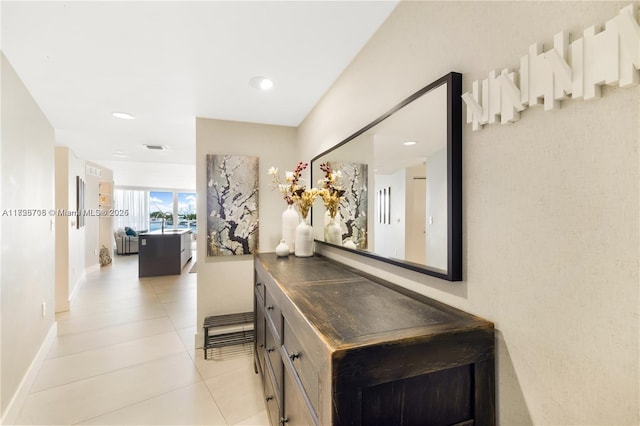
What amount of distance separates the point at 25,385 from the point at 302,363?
96.8 inches

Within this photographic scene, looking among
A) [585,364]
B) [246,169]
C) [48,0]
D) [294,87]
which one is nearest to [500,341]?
[585,364]

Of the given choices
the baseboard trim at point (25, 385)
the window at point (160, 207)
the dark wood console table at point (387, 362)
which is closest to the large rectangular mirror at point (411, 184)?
the dark wood console table at point (387, 362)

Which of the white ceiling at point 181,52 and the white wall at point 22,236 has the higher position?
the white ceiling at point 181,52

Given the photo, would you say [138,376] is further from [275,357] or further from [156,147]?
[156,147]

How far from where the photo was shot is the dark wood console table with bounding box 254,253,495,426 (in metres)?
0.76

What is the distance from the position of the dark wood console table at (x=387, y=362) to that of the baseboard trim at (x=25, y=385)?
1.99 metres

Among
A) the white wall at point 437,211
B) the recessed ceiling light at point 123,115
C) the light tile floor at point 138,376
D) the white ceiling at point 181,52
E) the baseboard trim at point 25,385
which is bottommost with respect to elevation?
the light tile floor at point 138,376

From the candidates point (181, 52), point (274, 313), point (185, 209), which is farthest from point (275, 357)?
point (185, 209)

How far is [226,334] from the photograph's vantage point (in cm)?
289

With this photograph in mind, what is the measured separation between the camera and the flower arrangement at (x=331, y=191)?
2.03 m

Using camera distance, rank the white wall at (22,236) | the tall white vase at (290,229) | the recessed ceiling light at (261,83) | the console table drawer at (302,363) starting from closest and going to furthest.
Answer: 1. the console table drawer at (302,363)
2. the white wall at (22,236)
3. the recessed ceiling light at (261,83)
4. the tall white vase at (290,229)

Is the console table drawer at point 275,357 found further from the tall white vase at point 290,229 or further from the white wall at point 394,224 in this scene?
the tall white vase at point 290,229

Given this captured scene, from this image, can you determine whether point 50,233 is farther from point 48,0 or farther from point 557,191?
point 557,191

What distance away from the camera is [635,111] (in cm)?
59
